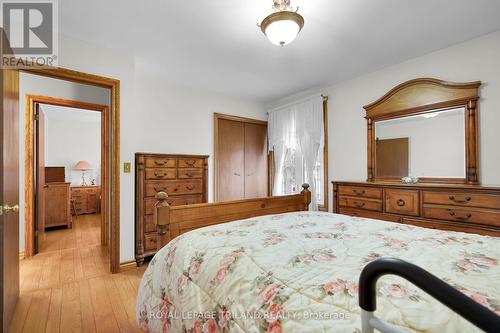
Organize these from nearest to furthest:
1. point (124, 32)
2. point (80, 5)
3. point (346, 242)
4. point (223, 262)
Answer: point (223, 262) → point (346, 242) → point (80, 5) → point (124, 32)

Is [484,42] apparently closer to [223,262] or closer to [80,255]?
[223,262]

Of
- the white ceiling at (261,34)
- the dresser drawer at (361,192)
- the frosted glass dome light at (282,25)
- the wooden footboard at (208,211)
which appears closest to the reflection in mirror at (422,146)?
the dresser drawer at (361,192)

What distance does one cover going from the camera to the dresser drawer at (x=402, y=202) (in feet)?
7.80

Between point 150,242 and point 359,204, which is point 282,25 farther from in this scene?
point 150,242

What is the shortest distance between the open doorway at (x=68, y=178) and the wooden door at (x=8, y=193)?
1217 mm

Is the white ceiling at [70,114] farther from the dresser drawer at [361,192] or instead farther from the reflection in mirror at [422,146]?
the reflection in mirror at [422,146]

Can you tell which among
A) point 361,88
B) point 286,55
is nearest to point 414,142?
point 361,88

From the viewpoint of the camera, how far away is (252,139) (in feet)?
14.8

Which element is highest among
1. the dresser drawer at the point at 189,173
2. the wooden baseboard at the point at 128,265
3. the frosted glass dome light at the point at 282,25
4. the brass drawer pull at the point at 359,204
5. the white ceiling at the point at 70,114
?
the white ceiling at the point at 70,114

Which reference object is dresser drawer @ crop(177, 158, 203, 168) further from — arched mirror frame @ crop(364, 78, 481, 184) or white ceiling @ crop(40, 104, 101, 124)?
white ceiling @ crop(40, 104, 101, 124)

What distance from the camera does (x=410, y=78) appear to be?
277 centimetres

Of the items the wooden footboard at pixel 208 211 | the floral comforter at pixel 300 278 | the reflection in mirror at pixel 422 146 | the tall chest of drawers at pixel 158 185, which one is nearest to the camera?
the floral comforter at pixel 300 278

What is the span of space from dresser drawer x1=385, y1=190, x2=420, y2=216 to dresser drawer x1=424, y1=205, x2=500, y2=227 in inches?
3.9

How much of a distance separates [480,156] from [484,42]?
3.53 feet
